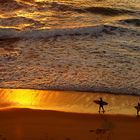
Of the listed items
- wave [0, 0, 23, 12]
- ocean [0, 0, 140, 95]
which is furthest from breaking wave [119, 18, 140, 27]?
wave [0, 0, 23, 12]

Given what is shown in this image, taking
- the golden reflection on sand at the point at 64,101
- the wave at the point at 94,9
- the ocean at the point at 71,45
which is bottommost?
the golden reflection on sand at the point at 64,101

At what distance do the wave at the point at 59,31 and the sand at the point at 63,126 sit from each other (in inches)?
235

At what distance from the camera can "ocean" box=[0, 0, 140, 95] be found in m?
9.56

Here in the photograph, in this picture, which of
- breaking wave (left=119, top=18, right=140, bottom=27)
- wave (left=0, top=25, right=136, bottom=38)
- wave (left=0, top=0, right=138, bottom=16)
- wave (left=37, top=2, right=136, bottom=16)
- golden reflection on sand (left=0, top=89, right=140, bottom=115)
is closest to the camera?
golden reflection on sand (left=0, top=89, right=140, bottom=115)

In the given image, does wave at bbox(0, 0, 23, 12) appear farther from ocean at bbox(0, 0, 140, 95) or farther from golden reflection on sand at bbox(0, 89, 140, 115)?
golden reflection on sand at bbox(0, 89, 140, 115)

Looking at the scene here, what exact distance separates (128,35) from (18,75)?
4.56 meters

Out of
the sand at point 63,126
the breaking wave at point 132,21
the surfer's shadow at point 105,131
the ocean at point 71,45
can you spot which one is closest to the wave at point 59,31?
the ocean at point 71,45

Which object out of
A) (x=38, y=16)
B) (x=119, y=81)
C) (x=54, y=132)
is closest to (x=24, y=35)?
(x=38, y=16)

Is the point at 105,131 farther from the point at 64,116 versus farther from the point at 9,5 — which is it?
the point at 9,5

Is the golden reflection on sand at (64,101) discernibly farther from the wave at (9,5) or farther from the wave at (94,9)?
the wave at (9,5)

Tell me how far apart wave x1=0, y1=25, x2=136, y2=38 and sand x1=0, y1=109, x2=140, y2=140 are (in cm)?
597

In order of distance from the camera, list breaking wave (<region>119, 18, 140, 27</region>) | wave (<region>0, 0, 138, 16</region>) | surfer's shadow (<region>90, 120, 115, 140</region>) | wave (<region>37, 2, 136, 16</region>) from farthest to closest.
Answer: wave (<region>0, 0, 138, 16</region>) < wave (<region>37, 2, 136, 16</region>) < breaking wave (<region>119, 18, 140, 27</region>) < surfer's shadow (<region>90, 120, 115, 140</region>)

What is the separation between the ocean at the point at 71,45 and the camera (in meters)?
9.56

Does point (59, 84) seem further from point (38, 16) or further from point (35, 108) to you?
point (38, 16)
